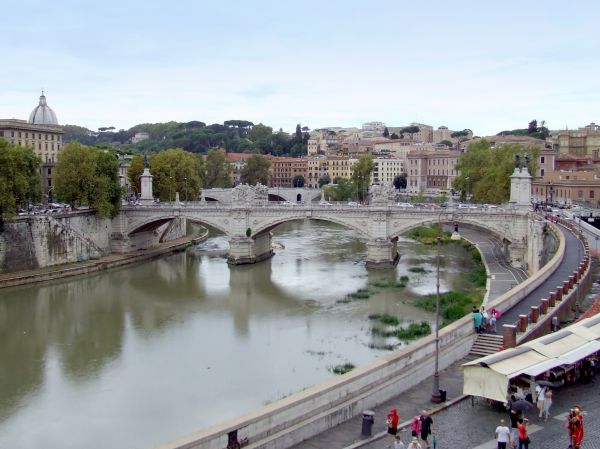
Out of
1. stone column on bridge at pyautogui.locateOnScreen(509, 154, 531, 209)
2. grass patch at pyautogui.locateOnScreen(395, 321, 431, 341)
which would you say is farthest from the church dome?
grass patch at pyautogui.locateOnScreen(395, 321, 431, 341)

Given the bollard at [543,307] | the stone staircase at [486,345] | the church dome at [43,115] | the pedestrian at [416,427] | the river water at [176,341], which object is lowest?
the river water at [176,341]

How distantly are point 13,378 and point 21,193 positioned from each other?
1777cm

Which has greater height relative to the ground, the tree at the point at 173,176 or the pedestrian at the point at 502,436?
the tree at the point at 173,176

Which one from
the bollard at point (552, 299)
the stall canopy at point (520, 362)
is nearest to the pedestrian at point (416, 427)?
the stall canopy at point (520, 362)

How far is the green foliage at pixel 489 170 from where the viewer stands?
45353mm

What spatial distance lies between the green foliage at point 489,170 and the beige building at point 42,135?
105ft

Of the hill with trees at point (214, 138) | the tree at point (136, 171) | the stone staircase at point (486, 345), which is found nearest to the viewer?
the stone staircase at point (486, 345)

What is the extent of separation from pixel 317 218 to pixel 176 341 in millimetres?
17890

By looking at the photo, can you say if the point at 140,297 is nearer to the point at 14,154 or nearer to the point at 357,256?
the point at 14,154

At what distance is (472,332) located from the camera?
1605 centimetres

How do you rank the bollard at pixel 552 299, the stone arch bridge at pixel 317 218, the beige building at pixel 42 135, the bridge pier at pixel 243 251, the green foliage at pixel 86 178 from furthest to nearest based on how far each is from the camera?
the beige building at pixel 42 135 → the green foliage at pixel 86 178 → the bridge pier at pixel 243 251 → the stone arch bridge at pixel 317 218 → the bollard at pixel 552 299

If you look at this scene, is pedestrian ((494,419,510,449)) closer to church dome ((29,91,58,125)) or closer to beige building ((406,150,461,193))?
church dome ((29,91,58,125))

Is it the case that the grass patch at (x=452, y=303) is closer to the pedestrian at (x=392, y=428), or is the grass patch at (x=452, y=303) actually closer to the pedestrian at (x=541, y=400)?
the pedestrian at (x=541, y=400)

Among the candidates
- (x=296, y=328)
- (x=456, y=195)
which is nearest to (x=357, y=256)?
(x=296, y=328)
